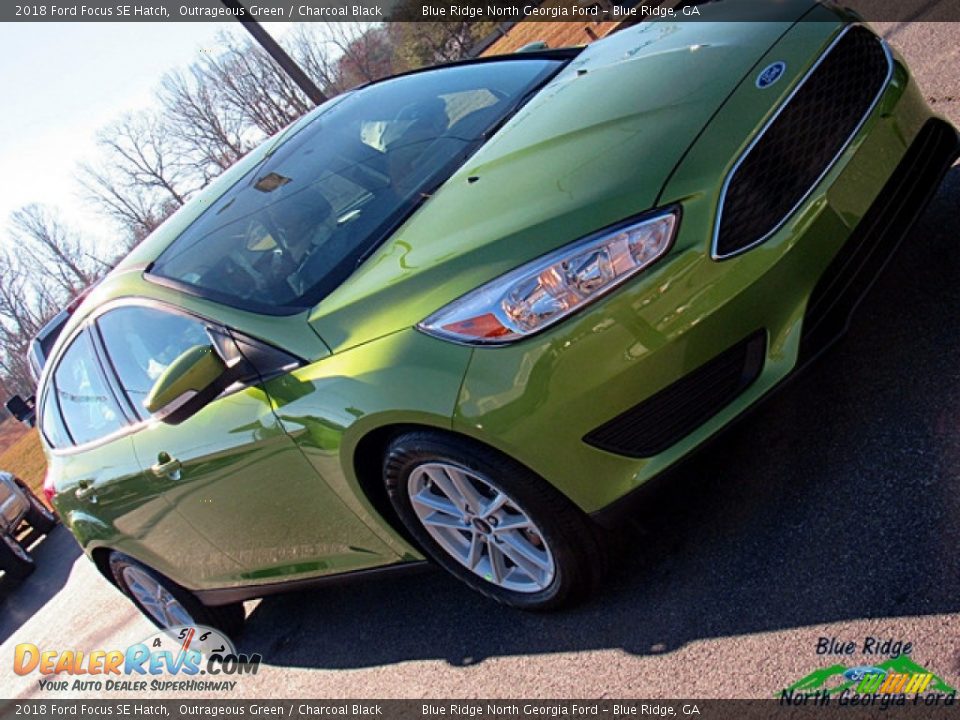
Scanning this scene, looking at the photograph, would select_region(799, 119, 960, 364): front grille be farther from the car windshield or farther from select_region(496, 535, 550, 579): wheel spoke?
the car windshield

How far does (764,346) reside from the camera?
2672mm

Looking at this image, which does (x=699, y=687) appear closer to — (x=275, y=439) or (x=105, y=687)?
(x=275, y=439)

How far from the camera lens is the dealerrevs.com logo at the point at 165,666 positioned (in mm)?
4461

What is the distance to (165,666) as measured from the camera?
15.6 ft

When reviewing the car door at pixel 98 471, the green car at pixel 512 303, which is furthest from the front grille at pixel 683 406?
the car door at pixel 98 471

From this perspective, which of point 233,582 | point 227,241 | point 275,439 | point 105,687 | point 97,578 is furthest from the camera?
point 97,578

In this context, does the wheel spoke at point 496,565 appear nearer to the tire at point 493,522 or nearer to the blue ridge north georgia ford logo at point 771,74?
the tire at point 493,522

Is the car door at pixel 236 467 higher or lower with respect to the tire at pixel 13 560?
higher

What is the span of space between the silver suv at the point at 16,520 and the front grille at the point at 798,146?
903cm

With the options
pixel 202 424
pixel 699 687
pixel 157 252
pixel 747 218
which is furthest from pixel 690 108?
pixel 157 252

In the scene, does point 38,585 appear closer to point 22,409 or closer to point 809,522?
point 22,409

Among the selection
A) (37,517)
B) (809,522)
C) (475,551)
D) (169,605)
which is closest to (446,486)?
(475,551)

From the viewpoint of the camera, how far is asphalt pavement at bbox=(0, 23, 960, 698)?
250 centimetres

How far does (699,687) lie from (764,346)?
0.99 m
